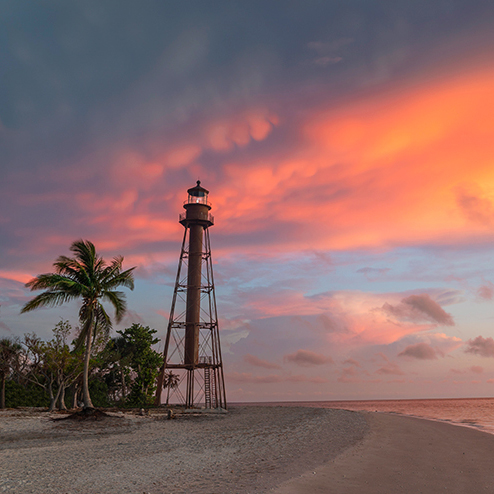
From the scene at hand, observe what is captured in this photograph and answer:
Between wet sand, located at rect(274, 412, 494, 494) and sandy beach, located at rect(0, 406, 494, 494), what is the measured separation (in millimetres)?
30

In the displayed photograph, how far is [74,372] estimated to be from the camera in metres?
36.8

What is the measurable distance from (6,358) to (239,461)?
34.2m

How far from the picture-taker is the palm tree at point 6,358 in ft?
123

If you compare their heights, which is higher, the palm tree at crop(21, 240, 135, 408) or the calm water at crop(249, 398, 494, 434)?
the palm tree at crop(21, 240, 135, 408)

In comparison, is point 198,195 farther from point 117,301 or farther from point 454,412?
point 454,412

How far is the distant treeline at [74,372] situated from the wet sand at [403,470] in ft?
87.9

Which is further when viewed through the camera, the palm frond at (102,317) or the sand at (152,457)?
the palm frond at (102,317)

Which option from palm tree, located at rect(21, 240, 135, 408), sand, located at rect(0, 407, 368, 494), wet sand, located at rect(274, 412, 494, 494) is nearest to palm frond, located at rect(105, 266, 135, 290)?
palm tree, located at rect(21, 240, 135, 408)

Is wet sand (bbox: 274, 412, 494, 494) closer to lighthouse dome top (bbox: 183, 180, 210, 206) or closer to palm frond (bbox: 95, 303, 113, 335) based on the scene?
palm frond (bbox: 95, 303, 113, 335)

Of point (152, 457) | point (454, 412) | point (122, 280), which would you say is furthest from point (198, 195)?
point (454, 412)

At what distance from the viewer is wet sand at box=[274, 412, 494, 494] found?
37.4ft

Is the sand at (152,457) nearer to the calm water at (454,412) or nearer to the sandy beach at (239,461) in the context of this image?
the sandy beach at (239,461)

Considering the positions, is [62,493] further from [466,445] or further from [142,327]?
[142,327]

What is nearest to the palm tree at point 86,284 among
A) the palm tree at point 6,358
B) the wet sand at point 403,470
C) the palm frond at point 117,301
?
the palm frond at point 117,301
